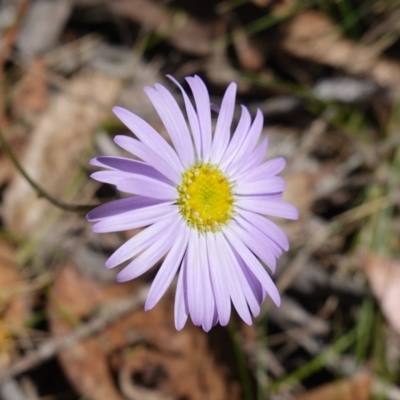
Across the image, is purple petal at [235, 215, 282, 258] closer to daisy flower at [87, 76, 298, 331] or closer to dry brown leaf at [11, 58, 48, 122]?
daisy flower at [87, 76, 298, 331]

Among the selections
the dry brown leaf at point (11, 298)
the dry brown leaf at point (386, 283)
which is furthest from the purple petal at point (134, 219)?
the dry brown leaf at point (386, 283)

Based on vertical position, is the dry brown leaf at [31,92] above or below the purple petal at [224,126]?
above

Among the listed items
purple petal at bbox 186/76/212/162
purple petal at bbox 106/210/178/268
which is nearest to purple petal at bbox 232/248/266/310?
purple petal at bbox 106/210/178/268

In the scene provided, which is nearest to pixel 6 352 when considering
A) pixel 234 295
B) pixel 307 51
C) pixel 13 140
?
pixel 13 140

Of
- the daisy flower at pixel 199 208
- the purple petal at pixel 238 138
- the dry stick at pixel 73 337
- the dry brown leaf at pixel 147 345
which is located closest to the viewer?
the daisy flower at pixel 199 208

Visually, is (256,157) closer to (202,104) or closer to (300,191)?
(202,104)

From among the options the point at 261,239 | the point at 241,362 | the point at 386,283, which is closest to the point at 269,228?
the point at 261,239

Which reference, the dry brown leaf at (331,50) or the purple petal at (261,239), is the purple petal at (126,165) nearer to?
the purple petal at (261,239)
